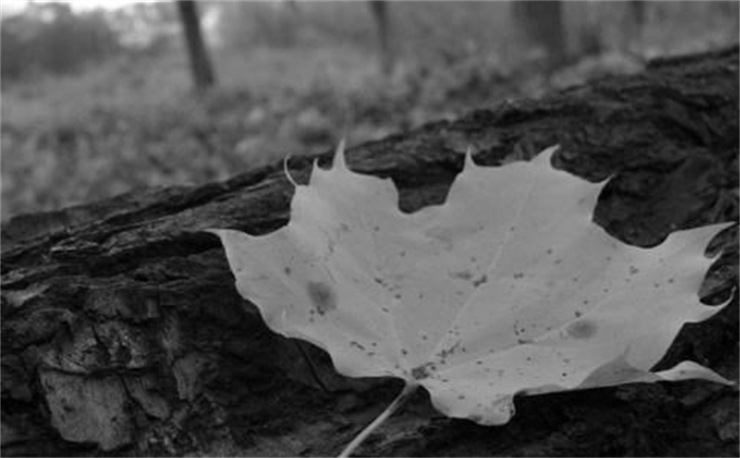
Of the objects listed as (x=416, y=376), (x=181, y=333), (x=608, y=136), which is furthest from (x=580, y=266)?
(x=608, y=136)

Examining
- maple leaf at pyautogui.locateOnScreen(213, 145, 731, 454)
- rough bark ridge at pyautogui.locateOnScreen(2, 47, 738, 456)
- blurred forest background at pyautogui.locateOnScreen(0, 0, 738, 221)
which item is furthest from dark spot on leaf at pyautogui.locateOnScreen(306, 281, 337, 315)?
blurred forest background at pyautogui.locateOnScreen(0, 0, 738, 221)

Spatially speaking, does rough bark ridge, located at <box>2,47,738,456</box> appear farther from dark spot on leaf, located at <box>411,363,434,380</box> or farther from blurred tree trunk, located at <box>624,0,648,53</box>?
blurred tree trunk, located at <box>624,0,648,53</box>

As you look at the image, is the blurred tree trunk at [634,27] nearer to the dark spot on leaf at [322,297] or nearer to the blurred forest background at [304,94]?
the blurred forest background at [304,94]

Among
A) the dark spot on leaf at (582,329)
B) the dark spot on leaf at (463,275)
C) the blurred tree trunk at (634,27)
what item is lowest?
the blurred tree trunk at (634,27)

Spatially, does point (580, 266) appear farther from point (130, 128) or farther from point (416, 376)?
point (130, 128)

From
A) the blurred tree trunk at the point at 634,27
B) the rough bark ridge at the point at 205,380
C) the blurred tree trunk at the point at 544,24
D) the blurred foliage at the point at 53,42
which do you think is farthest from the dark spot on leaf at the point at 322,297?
the blurred foliage at the point at 53,42

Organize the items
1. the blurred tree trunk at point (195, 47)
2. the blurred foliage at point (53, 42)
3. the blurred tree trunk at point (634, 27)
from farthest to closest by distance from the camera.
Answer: the blurred foliage at point (53, 42) → the blurred tree trunk at point (195, 47) → the blurred tree trunk at point (634, 27)

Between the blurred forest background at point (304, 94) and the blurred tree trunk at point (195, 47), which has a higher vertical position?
the blurred tree trunk at point (195, 47)
